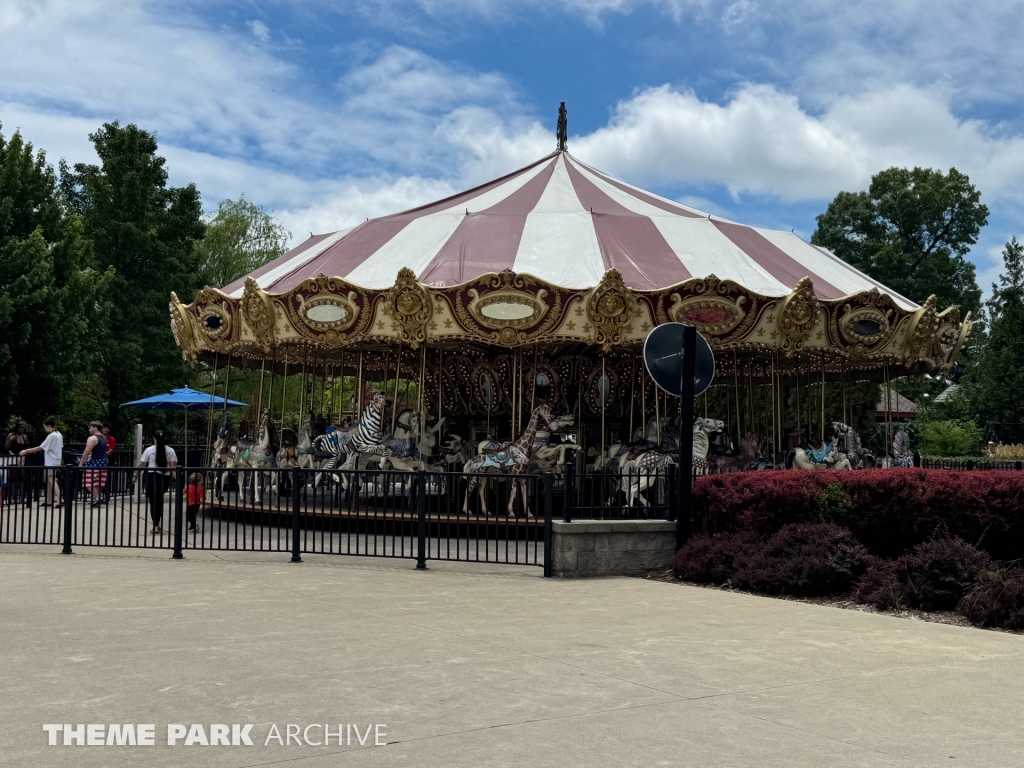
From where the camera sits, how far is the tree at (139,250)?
38375mm

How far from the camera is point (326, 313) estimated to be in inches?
720

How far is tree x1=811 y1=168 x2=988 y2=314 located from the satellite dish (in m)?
47.7

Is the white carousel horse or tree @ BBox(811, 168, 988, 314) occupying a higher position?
tree @ BBox(811, 168, 988, 314)

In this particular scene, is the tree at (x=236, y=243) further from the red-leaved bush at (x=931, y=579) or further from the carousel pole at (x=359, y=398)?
the red-leaved bush at (x=931, y=579)

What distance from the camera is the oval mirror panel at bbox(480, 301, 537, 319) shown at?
57.2ft

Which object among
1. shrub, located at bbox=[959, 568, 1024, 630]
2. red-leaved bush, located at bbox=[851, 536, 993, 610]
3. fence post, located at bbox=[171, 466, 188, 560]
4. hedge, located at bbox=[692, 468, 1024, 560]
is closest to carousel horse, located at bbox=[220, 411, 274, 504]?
fence post, located at bbox=[171, 466, 188, 560]

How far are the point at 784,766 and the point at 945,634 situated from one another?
4.05m

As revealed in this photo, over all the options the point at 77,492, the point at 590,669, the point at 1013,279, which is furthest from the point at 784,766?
the point at 1013,279

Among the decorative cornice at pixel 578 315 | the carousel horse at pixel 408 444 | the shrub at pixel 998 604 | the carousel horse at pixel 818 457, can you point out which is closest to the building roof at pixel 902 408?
the carousel horse at pixel 818 457

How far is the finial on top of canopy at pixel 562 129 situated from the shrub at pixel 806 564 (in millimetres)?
15622

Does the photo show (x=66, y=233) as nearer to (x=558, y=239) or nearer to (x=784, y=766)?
(x=558, y=239)

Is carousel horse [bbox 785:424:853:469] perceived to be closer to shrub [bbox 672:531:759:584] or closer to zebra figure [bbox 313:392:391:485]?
zebra figure [bbox 313:392:391:485]

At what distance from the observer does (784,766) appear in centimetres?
481

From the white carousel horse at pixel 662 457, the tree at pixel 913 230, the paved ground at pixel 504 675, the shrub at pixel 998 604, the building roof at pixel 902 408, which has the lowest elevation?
the paved ground at pixel 504 675
